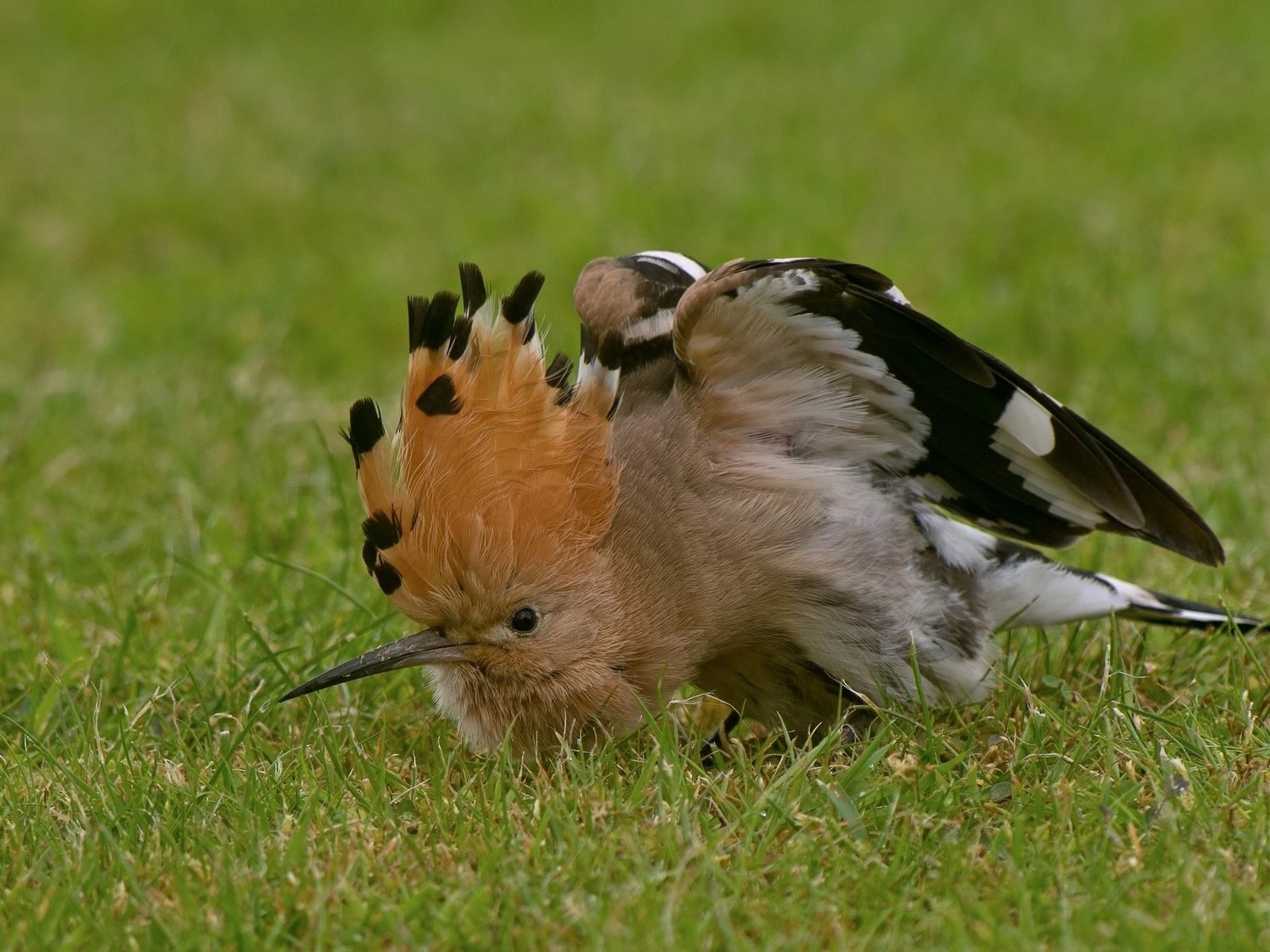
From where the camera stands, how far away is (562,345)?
6207mm

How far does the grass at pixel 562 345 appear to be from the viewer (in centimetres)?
280

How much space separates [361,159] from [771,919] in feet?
21.5

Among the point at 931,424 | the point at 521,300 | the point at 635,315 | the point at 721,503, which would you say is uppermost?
the point at 521,300

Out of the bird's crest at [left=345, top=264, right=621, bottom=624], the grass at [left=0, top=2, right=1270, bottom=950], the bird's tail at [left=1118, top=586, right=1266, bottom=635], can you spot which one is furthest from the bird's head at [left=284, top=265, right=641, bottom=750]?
the bird's tail at [left=1118, top=586, right=1266, bottom=635]

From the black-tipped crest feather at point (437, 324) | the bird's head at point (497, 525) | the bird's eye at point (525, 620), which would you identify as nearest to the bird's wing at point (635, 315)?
the bird's head at point (497, 525)

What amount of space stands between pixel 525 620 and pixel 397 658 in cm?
25

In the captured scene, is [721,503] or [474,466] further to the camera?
[721,503]

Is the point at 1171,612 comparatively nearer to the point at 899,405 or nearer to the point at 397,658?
the point at 899,405

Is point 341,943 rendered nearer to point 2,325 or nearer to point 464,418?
point 464,418

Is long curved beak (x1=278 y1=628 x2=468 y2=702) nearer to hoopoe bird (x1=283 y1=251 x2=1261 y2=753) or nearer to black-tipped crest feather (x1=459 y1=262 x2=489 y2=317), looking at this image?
hoopoe bird (x1=283 y1=251 x2=1261 y2=753)

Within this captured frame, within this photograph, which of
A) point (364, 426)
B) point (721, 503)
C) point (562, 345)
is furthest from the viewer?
point (562, 345)

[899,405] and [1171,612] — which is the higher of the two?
[899,405]

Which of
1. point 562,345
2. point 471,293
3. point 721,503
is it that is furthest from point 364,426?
point 562,345

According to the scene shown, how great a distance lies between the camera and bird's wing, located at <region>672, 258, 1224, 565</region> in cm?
343
